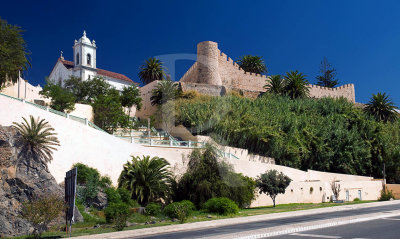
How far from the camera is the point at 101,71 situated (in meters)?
60.7

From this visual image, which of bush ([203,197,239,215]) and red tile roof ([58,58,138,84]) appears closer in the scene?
bush ([203,197,239,215])

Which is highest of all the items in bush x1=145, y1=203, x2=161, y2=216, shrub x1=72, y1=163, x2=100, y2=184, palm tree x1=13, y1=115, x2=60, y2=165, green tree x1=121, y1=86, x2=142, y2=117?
green tree x1=121, y1=86, x2=142, y2=117

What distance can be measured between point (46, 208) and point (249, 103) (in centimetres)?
2942

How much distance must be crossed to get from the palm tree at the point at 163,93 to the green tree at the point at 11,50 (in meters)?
15.5

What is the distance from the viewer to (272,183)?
27141mm

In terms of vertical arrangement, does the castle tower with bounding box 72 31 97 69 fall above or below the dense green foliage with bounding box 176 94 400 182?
above

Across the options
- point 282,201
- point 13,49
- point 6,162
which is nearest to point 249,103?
point 282,201

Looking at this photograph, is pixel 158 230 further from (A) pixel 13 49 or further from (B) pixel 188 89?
(B) pixel 188 89

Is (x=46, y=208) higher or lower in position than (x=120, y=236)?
higher

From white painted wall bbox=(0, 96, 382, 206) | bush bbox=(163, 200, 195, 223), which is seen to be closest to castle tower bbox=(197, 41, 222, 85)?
Result: white painted wall bbox=(0, 96, 382, 206)

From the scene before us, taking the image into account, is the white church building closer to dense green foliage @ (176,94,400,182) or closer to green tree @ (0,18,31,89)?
dense green foliage @ (176,94,400,182)

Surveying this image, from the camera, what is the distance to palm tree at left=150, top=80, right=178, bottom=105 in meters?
40.9

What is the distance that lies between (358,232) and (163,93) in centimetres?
3039

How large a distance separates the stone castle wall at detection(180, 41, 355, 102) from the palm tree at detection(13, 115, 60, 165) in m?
24.2
